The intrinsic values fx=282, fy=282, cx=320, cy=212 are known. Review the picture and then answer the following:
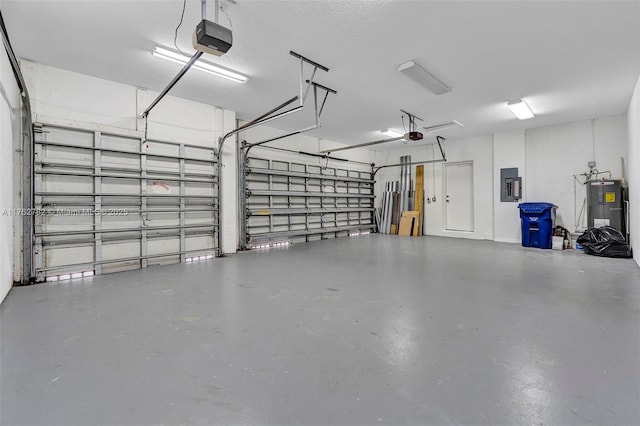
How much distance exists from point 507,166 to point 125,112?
337 inches

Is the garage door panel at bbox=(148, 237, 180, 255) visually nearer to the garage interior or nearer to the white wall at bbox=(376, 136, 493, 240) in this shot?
the garage interior

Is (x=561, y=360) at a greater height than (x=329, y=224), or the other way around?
(x=329, y=224)

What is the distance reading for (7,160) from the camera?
328 centimetres

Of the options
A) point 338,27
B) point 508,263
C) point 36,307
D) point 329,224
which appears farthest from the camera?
point 329,224

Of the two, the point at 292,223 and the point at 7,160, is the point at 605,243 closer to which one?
the point at 292,223

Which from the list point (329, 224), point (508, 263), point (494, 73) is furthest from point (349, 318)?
point (329, 224)

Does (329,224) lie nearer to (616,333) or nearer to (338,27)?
(338,27)

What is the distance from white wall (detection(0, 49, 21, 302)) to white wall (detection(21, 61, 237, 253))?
0.38 m

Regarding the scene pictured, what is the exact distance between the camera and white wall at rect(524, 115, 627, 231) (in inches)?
238

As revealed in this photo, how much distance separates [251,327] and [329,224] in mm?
6430

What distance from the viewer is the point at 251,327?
91.0 inches

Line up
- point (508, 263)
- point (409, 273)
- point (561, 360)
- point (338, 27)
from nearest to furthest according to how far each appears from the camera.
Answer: point (561, 360), point (338, 27), point (409, 273), point (508, 263)

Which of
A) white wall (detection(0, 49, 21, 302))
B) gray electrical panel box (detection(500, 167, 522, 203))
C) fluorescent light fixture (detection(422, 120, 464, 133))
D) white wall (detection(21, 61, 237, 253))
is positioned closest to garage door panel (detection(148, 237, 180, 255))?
white wall (detection(21, 61, 237, 253))

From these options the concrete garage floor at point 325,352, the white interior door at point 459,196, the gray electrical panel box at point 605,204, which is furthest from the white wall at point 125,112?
the gray electrical panel box at point 605,204
